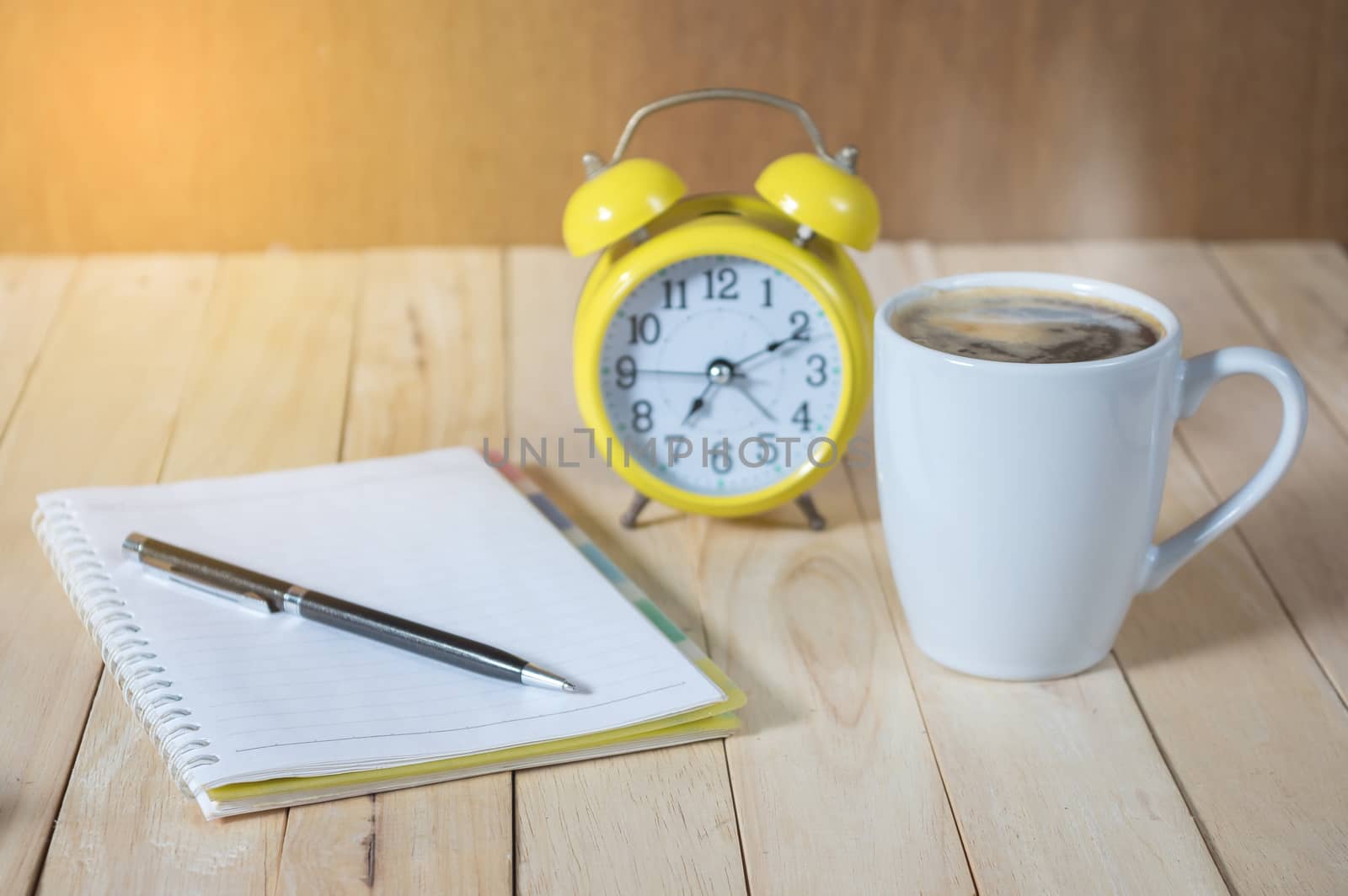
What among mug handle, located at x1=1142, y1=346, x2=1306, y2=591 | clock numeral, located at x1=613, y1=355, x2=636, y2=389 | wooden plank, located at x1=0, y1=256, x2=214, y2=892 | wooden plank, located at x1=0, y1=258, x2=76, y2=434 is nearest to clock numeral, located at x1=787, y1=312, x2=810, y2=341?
clock numeral, located at x1=613, y1=355, x2=636, y2=389

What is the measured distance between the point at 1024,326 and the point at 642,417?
0.27 meters

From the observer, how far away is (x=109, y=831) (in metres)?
0.61

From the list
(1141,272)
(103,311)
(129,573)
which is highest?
(129,573)

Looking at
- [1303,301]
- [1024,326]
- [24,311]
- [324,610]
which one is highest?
[1024,326]

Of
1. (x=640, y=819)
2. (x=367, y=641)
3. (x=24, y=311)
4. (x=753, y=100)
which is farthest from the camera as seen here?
(x=24, y=311)

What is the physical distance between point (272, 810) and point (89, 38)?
37.8 inches

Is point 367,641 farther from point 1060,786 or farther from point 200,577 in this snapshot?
point 1060,786

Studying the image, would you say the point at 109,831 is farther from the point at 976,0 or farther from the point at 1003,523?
the point at 976,0

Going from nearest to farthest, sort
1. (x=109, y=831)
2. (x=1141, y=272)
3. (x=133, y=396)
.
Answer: (x=109, y=831)
(x=133, y=396)
(x=1141, y=272)

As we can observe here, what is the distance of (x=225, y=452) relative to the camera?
990 mm

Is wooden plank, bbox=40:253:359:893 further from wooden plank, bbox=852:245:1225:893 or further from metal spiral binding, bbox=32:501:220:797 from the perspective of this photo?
wooden plank, bbox=852:245:1225:893

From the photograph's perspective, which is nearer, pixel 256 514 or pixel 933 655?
pixel 933 655

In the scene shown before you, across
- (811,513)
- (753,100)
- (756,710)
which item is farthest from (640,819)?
(753,100)

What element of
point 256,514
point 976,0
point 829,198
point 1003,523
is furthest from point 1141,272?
point 256,514
